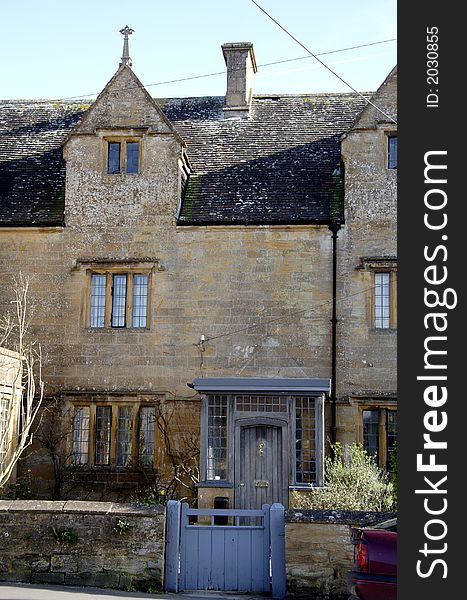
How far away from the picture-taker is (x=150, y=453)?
21844mm

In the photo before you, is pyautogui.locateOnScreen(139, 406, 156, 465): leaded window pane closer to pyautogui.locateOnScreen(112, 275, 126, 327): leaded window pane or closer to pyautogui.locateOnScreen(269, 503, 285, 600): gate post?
pyautogui.locateOnScreen(112, 275, 126, 327): leaded window pane

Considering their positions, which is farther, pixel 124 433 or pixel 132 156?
pixel 132 156

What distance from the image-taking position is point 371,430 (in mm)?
21500

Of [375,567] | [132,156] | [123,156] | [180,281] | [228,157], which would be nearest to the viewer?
[375,567]

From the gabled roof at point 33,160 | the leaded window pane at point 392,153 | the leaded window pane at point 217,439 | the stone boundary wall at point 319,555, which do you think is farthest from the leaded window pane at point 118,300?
the stone boundary wall at point 319,555

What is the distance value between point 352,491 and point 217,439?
11.2 ft

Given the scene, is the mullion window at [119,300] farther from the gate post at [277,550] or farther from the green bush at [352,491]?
the gate post at [277,550]

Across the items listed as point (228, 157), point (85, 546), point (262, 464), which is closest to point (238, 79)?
point (228, 157)

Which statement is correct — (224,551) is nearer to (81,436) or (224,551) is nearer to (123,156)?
(81,436)

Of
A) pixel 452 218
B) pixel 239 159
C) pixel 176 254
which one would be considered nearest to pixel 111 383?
pixel 176 254

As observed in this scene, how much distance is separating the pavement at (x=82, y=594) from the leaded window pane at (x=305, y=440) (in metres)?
5.32

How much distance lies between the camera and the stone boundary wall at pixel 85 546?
1338 cm

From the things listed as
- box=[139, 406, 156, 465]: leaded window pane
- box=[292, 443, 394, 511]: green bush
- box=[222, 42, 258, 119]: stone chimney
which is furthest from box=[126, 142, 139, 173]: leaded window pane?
box=[292, 443, 394, 511]: green bush

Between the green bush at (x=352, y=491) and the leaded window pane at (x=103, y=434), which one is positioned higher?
the leaded window pane at (x=103, y=434)
